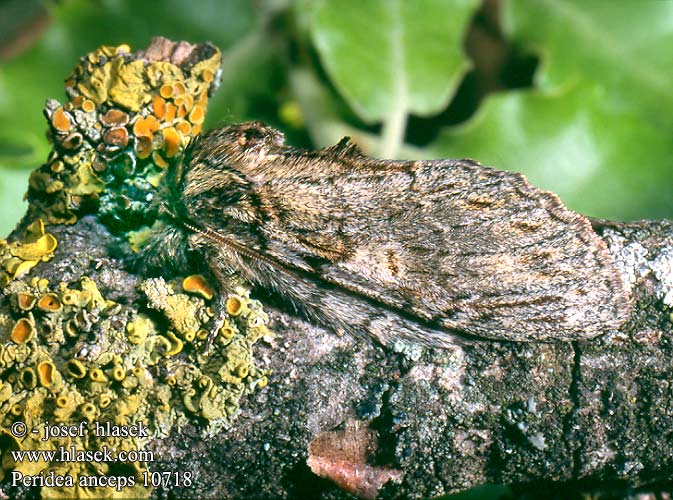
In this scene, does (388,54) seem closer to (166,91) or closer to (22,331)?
(166,91)

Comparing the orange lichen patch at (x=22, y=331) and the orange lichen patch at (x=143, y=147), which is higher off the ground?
the orange lichen patch at (x=143, y=147)

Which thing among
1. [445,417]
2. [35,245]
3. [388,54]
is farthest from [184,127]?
[388,54]

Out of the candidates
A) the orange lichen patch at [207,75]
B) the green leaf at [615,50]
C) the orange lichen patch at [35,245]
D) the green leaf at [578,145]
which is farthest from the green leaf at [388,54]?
the orange lichen patch at [35,245]

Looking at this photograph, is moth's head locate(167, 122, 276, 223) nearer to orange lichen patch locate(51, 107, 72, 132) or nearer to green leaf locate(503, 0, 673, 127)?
orange lichen patch locate(51, 107, 72, 132)

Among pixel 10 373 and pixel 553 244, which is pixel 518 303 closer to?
pixel 553 244

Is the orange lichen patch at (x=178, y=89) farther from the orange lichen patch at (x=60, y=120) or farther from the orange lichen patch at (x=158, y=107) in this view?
the orange lichen patch at (x=60, y=120)

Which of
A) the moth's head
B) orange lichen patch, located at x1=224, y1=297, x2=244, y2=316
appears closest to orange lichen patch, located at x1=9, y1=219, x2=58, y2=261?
the moth's head

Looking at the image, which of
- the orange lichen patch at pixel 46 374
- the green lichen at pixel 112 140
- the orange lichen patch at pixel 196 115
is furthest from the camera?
the orange lichen patch at pixel 196 115
